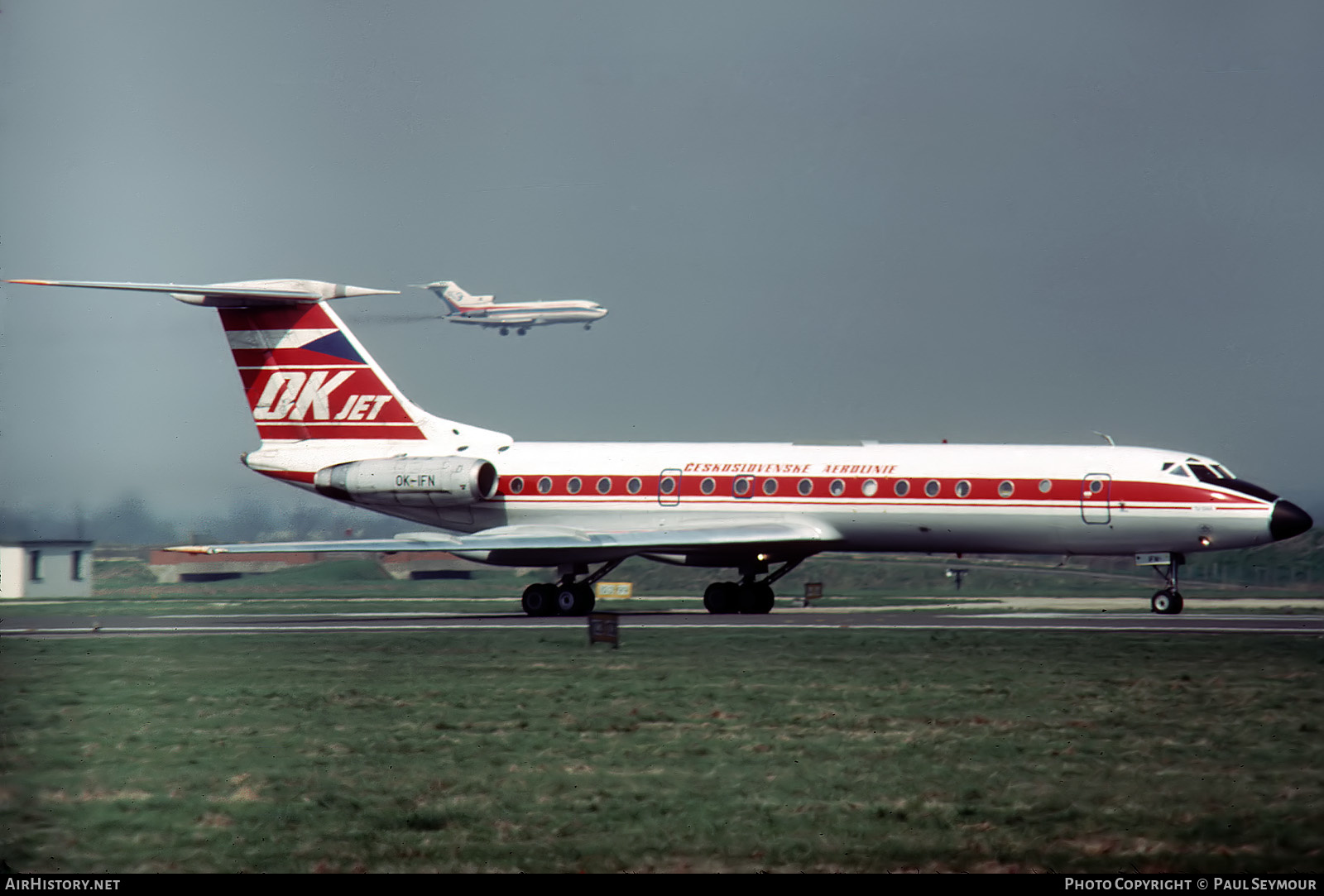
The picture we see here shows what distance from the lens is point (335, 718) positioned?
1437cm

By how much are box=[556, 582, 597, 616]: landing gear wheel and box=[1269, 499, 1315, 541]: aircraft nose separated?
15.2m

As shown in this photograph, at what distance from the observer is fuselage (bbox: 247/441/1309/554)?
101ft

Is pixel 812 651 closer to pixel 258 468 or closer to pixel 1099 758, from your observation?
pixel 1099 758

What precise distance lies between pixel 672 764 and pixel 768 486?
21.7 m

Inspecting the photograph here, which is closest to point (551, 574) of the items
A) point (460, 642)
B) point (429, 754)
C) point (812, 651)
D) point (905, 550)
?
point (905, 550)

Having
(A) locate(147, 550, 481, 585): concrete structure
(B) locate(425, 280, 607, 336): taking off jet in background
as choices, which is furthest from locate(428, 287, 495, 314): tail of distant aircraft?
(A) locate(147, 550, 481, 585): concrete structure

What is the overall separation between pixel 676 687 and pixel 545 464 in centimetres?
1856

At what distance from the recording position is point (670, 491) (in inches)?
1332

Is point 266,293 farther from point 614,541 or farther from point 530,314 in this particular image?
point 530,314

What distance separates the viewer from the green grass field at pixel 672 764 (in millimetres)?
8766

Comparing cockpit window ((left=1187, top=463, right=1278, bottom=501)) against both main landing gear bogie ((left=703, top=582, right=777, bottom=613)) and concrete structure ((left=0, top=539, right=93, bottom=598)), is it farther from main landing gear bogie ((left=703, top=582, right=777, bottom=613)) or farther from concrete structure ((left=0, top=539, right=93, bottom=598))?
concrete structure ((left=0, top=539, right=93, bottom=598))

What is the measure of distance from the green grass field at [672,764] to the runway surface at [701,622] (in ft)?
21.0

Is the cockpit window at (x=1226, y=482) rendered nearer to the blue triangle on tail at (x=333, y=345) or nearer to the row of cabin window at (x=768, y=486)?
the row of cabin window at (x=768, y=486)
